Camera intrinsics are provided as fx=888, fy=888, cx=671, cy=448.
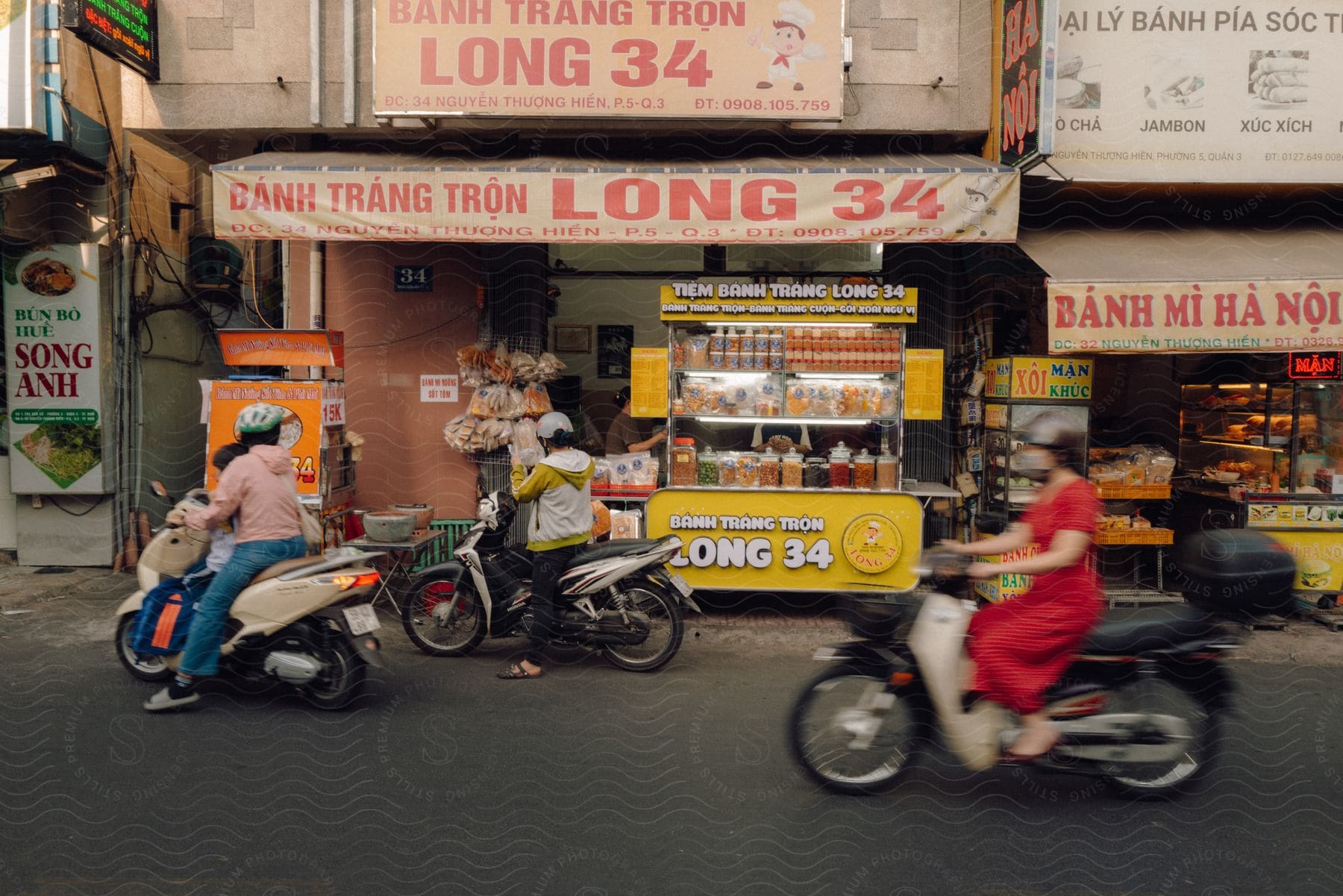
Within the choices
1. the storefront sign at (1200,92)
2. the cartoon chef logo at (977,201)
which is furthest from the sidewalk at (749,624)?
the storefront sign at (1200,92)

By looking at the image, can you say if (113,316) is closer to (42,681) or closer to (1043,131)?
(42,681)

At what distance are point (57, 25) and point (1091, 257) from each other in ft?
27.3

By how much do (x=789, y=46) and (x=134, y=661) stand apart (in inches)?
239

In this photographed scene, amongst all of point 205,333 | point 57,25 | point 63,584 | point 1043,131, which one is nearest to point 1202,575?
point 1043,131

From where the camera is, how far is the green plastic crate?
24.9 ft

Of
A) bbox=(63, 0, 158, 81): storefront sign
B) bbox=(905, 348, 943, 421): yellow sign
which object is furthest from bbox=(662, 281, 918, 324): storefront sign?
bbox=(63, 0, 158, 81): storefront sign

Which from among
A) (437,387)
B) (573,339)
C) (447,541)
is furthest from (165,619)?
(573,339)

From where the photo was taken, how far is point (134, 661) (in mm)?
5031

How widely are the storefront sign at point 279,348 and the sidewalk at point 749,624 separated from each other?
2177 mm

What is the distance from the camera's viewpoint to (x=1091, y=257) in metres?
6.99

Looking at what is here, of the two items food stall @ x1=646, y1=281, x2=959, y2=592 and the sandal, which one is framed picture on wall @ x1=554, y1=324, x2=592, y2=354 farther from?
the sandal

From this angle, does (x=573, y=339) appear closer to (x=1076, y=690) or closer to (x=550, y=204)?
(x=550, y=204)

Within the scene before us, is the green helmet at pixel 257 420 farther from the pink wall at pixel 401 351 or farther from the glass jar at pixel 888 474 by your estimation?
the glass jar at pixel 888 474

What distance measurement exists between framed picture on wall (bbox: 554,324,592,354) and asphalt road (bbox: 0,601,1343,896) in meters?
4.06
